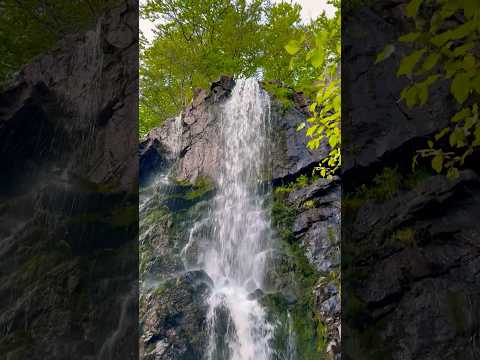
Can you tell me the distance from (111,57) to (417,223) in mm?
1873

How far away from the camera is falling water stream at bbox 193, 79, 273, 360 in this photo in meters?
3.76

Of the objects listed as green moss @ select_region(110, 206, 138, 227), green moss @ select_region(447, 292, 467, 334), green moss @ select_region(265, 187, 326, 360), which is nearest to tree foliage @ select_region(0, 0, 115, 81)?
green moss @ select_region(110, 206, 138, 227)

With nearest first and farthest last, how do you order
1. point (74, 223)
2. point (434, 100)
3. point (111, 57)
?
point (434, 100) → point (74, 223) → point (111, 57)

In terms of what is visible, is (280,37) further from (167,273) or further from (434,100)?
(167,273)

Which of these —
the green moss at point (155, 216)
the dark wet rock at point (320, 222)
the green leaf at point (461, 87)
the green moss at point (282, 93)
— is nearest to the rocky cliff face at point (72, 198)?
the green leaf at point (461, 87)

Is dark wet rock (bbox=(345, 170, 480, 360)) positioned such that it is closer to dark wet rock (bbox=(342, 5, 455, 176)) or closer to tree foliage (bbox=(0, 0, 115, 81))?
dark wet rock (bbox=(342, 5, 455, 176))

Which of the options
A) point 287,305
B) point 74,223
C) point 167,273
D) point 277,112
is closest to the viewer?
point 74,223

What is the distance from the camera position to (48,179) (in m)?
1.84

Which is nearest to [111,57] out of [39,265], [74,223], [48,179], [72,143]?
[72,143]

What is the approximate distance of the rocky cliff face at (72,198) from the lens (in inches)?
68.8

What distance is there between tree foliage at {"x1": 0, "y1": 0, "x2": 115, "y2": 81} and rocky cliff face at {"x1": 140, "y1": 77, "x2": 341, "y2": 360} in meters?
2.78

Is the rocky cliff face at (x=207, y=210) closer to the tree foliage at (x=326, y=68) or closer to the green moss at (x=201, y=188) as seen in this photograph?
the green moss at (x=201, y=188)

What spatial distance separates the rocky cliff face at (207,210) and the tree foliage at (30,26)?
2.78 m

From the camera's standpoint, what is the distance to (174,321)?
373cm
